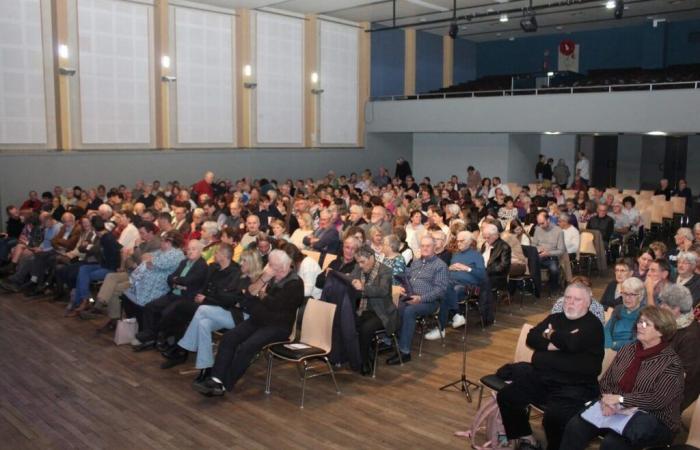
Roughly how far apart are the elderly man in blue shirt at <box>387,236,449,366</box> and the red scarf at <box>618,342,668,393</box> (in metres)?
2.78

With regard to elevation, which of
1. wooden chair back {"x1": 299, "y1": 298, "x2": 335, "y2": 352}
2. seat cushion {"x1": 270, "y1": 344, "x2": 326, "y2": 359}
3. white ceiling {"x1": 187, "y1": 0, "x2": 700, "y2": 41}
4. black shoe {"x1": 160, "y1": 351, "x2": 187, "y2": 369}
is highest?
white ceiling {"x1": 187, "y1": 0, "x2": 700, "y2": 41}

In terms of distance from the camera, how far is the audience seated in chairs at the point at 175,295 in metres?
6.50

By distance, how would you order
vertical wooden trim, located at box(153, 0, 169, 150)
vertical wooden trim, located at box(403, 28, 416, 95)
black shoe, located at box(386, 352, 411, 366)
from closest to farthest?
1. black shoe, located at box(386, 352, 411, 366)
2. vertical wooden trim, located at box(153, 0, 169, 150)
3. vertical wooden trim, located at box(403, 28, 416, 95)

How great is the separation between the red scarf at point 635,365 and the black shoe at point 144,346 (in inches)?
187

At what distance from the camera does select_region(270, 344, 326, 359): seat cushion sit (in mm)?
5391

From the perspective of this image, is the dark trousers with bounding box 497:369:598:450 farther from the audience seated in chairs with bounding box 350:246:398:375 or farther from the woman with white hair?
the woman with white hair

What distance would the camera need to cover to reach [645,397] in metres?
3.75

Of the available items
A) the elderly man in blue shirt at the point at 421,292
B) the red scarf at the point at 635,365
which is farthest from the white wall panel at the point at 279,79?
the red scarf at the point at 635,365

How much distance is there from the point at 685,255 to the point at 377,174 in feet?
51.2

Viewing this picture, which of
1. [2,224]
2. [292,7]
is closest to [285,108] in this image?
[292,7]

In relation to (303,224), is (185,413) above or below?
below

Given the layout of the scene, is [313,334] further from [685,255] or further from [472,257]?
[685,255]

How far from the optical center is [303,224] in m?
9.14

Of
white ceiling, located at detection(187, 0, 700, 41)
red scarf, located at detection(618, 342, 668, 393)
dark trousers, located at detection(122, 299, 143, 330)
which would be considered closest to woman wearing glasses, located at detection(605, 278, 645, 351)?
red scarf, located at detection(618, 342, 668, 393)
